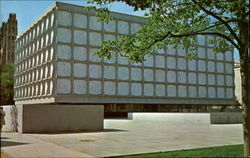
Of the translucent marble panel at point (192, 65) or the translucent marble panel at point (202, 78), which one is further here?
the translucent marble panel at point (202, 78)

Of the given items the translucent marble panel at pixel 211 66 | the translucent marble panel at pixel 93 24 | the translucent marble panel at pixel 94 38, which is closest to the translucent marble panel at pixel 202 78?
the translucent marble panel at pixel 211 66

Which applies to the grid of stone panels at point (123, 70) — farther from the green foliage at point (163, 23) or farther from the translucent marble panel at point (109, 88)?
the green foliage at point (163, 23)

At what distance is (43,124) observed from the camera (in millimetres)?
16109

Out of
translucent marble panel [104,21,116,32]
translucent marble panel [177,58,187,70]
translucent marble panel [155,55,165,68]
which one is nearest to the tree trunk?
translucent marble panel [104,21,116,32]

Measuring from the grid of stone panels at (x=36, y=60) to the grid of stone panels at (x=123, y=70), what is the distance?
245 centimetres

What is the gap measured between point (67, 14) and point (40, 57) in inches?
369

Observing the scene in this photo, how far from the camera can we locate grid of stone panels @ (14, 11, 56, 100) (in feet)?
143

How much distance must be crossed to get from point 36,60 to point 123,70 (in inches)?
589

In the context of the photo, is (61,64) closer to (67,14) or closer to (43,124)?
(67,14)

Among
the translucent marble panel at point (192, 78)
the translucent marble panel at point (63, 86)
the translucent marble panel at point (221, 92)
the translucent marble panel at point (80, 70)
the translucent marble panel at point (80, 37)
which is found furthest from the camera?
the translucent marble panel at point (221, 92)

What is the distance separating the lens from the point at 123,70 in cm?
4750

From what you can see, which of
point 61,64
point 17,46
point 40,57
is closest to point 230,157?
point 61,64

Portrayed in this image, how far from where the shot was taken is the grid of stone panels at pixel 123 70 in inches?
1682

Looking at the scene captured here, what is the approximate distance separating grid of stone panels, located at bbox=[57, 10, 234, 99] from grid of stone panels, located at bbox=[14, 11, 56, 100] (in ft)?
8.05
